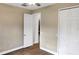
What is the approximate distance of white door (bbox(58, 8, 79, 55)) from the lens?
1310mm

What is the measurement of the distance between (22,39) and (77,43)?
133 centimetres

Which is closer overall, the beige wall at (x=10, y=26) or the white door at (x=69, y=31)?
the white door at (x=69, y=31)

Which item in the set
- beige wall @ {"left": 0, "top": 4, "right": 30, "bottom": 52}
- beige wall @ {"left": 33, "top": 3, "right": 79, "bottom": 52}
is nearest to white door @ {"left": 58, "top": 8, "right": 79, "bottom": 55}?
beige wall @ {"left": 33, "top": 3, "right": 79, "bottom": 52}

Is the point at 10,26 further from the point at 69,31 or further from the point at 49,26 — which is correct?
the point at 69,31

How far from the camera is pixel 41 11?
6.06ft

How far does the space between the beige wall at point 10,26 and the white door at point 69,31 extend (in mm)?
847

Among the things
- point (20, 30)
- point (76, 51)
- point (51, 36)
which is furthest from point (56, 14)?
point (20, 30)

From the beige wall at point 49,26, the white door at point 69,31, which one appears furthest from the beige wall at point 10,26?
the white door at point 69,31

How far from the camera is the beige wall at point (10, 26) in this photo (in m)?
1.65

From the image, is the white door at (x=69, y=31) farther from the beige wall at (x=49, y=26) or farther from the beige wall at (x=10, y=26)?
the beige wall at (x=10, y=26)

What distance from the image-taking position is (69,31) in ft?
4.65

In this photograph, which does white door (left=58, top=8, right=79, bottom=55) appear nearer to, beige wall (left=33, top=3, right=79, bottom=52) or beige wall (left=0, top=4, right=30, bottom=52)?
beige wall (left=33, top=3, right=79, bottom=52)

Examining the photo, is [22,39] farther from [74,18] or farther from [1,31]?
[74,18]
